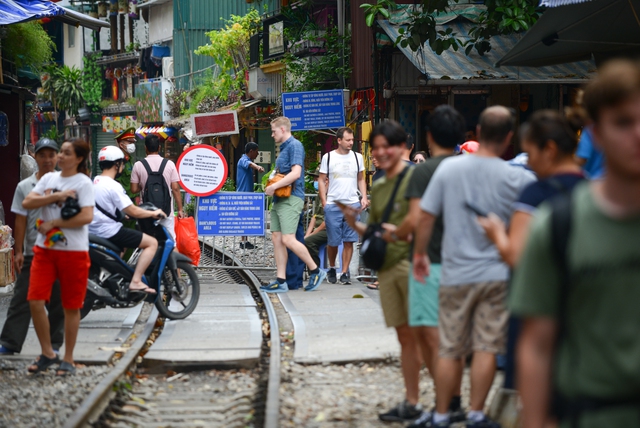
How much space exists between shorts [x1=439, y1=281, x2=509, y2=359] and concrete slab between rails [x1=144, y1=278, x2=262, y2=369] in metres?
2.97

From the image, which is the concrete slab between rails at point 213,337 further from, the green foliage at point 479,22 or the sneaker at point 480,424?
the green foliage at point 479,22

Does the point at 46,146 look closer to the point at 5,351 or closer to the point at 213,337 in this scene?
the point at 5,351

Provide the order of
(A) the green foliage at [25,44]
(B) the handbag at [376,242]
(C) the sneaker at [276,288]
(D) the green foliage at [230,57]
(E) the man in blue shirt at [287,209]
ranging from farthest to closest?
1. (D) the green foliage at [230,57]
2. (A) the green foliage at [25,44]
3. (C) the sneaker at [276,288]
4. (E) the man in blue shirt at [287,209]
5. (B) the handbag at [376,242]

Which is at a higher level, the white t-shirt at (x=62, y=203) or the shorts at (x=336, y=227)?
the white t-shirt at (x=62, y=203)

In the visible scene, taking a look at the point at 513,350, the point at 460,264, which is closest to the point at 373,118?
the point at 460,264

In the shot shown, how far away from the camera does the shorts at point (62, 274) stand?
688 cm

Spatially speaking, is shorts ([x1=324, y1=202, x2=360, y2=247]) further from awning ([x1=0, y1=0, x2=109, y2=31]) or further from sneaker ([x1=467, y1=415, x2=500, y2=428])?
sneaker ([x1=467, y1=415, x2=500, y2=428])

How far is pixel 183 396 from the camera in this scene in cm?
671

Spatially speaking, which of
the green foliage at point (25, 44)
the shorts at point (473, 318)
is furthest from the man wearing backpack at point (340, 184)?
the shorts at point (473, 318)

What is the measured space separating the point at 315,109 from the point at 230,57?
19.7 metres

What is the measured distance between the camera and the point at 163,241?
30.7 feet

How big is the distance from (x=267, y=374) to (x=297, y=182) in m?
4.51

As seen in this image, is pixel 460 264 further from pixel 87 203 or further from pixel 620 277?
pixel 87 203

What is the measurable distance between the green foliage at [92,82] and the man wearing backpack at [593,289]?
176 feet
